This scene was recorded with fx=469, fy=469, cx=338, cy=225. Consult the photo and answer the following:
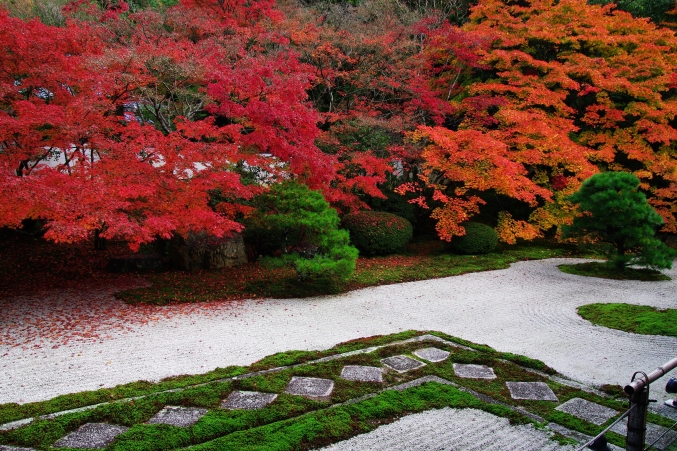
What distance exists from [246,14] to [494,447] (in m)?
14.0

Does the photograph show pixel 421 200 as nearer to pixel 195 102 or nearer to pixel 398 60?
pixel 398 60

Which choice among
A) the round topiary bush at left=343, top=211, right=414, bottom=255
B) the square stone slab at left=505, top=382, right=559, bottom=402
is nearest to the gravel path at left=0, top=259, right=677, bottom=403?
the square stone slab at left=505, top=382, right=559, bottom=402

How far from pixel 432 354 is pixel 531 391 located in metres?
1.27

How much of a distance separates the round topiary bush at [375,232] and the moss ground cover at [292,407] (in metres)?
6.66

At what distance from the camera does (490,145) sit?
1123cm

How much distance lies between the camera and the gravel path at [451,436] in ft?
11.9

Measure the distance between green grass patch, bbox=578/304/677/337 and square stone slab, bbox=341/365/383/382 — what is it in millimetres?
4045

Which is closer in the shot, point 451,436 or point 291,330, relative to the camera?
Answer: point 451,436

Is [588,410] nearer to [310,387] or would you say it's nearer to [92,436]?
[310,387]

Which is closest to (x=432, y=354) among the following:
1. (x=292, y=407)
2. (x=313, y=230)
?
(x=292, y=407)

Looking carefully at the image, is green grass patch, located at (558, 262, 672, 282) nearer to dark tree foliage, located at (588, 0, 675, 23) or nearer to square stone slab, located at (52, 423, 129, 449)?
dark tree foliage, located at (588, 0, 675, 23)

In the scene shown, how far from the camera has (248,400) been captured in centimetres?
429

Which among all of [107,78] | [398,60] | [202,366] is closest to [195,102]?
[107,78]

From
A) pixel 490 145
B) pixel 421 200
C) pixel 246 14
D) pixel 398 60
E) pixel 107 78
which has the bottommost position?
pixel 421 200
